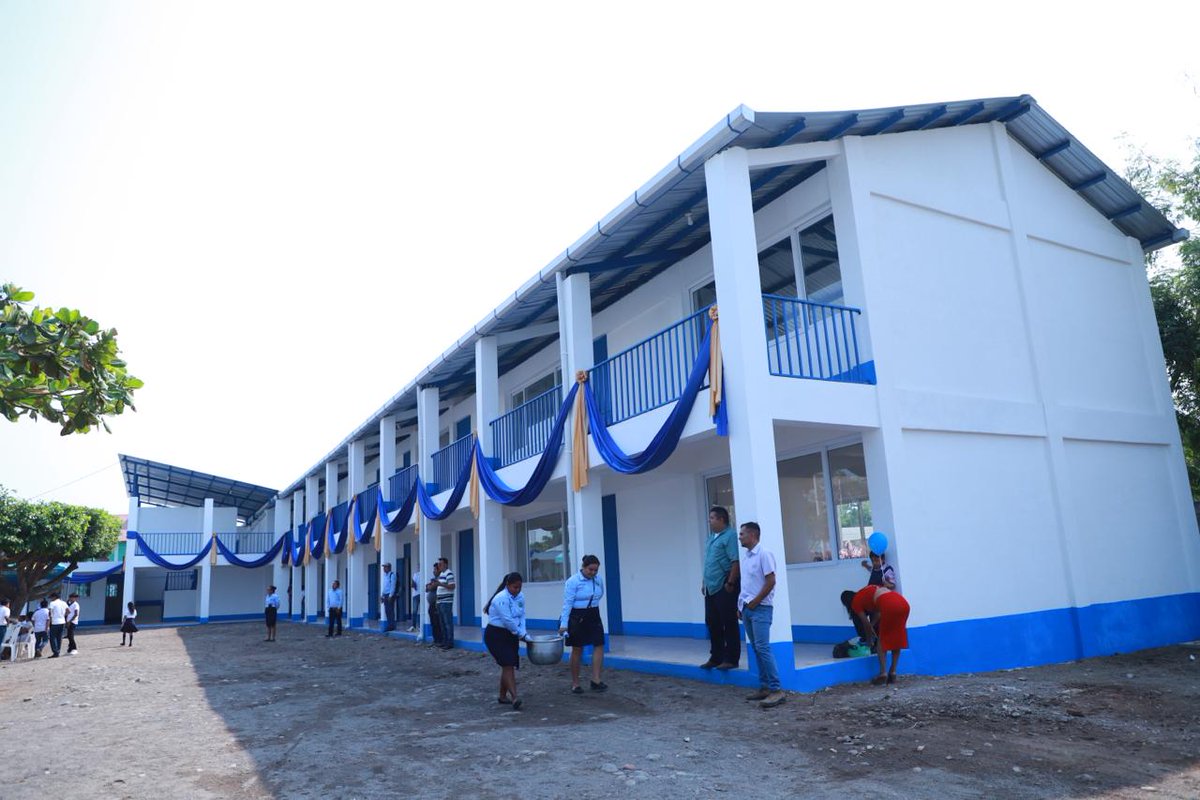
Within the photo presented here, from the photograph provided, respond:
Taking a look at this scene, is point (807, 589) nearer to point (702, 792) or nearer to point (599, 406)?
point (599, 406)

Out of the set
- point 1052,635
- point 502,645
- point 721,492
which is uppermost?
point 721,492

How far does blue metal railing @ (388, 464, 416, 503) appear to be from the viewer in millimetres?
20328

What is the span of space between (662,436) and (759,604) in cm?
249

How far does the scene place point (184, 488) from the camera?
38938 mm

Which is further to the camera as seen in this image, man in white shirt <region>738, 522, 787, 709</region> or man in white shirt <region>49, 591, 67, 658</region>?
man in white shirt <region>49, 591, 67, 658</region>

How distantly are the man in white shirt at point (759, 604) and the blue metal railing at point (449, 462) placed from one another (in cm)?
922

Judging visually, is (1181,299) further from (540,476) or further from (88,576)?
(88,576)

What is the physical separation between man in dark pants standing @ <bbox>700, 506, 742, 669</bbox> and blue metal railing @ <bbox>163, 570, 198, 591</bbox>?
121ft

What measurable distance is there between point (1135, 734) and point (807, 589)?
459cm

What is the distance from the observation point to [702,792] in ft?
18.2

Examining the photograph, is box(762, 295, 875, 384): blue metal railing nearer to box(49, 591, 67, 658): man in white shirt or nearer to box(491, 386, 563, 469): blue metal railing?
box(491, 386, 563, 469): blue metal railing

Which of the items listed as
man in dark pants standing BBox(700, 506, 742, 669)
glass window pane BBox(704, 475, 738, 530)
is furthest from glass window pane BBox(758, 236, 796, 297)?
man in dark pants standing BBox(700, 506, 742, 669)

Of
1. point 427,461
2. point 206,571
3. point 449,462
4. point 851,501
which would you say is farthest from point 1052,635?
point 206,571

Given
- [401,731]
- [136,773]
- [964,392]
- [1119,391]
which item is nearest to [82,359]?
[136,773]
